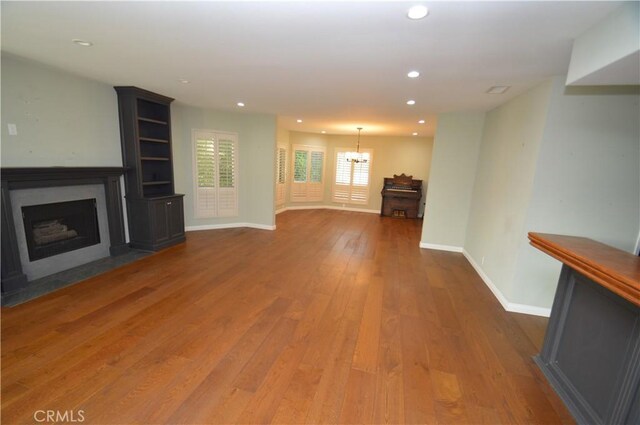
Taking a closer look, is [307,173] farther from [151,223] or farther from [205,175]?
[151,223]

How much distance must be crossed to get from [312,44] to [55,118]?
3.42 meters

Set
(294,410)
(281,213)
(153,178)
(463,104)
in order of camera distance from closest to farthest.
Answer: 1. (294,410)
2. (463,104)
3. (153,178)
4. (281,213)

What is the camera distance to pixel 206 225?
5852 mm

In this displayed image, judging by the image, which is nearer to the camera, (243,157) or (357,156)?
(243,157)

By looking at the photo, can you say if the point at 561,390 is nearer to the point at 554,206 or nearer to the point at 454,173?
the point at 554,206

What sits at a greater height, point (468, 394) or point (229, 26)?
point (229, 26)

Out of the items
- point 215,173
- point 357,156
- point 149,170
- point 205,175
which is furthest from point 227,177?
point 357,156

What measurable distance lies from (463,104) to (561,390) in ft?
11.8

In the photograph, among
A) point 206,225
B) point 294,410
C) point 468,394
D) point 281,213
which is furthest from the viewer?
point 281,213

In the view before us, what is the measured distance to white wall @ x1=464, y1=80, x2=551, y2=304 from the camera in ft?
9.48

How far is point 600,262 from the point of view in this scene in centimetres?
153

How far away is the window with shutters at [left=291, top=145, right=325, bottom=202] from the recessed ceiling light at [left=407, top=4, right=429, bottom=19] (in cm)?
704

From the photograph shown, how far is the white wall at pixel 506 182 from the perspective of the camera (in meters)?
2.89

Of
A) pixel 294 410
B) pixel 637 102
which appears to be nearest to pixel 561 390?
pixel 294 410
